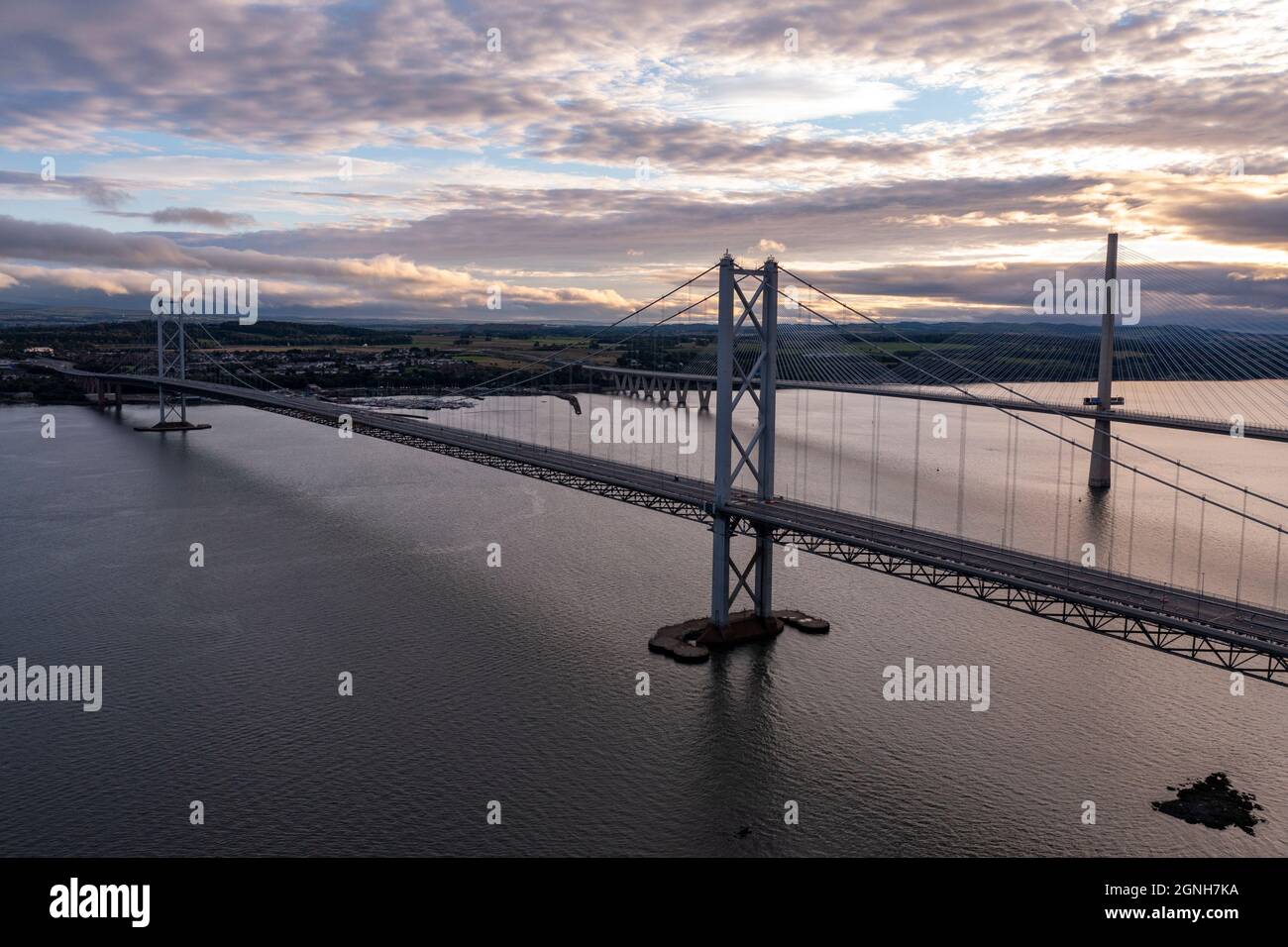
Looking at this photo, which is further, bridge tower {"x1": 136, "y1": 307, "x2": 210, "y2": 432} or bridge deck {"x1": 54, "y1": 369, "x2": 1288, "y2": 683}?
bridge tower {"x1": 136, "y1": 307, "x2": 210, "y2": 432}

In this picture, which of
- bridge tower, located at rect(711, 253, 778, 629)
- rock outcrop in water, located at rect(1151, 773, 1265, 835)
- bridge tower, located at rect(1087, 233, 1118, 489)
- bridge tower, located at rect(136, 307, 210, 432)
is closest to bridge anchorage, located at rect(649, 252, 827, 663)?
bridge tower, located at rect(711, 253, 778, 629)

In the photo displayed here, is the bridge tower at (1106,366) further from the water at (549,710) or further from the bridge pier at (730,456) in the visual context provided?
Result: the bridge pier at (730,456)

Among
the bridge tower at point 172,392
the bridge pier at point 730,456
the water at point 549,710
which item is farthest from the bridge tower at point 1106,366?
the bridge tower at point 172,392

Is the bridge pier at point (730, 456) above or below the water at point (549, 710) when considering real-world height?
above

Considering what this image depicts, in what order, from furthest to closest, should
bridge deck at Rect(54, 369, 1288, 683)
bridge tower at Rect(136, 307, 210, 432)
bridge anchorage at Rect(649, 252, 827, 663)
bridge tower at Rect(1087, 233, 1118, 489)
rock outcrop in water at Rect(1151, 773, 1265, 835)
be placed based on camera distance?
bridge tower at Rect(136, 307, 210, 432)
bridge tower at Rect(1087, 233, 1118, 489)
bridge anchorage at Rect(649, 252, 827, 663)
rock outcrop in water at Rect(1151, 773, 1265, 835)
bridge deck at Rect(54, 369, 1288, 683)

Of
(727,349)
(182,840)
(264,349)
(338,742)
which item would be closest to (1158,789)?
(727,349)

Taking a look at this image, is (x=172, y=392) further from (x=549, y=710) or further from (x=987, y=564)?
(x=987, y=564)

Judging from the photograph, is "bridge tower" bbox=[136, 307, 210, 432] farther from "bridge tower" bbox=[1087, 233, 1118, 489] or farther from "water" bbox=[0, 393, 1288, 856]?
"bridge tower" bbox=[1087, 233, 1118, 489]
